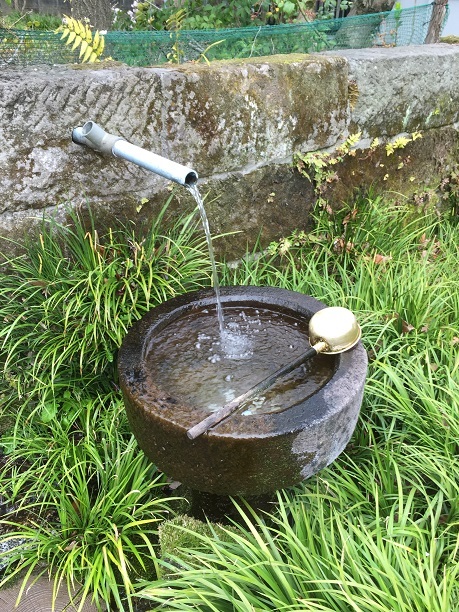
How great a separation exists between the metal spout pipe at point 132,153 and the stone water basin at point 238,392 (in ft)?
1.80

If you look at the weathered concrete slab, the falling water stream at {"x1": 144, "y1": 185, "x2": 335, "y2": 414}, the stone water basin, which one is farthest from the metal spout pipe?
the weathered concrete slab

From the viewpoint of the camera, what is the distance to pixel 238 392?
178 centimetres

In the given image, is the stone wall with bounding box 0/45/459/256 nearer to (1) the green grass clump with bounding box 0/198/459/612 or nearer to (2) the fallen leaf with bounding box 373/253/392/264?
(1) the green grass clump with bounding box 0/198/459/612

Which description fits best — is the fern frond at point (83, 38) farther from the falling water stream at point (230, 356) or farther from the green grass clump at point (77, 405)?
the falling water stream at point (230, 356)

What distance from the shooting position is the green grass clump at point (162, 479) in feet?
4.78

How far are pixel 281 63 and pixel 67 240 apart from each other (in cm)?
155

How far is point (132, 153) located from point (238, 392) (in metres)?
0.99

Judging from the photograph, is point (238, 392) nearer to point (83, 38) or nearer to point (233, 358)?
point (233, 358)

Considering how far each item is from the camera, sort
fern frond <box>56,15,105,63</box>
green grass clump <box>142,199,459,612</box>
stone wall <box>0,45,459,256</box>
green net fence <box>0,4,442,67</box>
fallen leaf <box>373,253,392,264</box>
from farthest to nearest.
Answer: fallen leaf <box>373,253,392,264</box> → green net fence <box>0,4,442,67</box> → fern frond <box>56,15,105,63</box> → stone wall <box>0,45,459,256</box> → green grass clump <box>142,199,459,612</box>

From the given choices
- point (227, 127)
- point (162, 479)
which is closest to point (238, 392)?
point (162, 479)

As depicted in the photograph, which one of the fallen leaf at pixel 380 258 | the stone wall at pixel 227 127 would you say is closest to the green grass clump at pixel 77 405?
the stone wall at pixel 227 127

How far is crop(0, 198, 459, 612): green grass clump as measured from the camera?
1.46m

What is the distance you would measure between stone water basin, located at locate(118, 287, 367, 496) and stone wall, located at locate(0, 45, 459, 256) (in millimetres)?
804

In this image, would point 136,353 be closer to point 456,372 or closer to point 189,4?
point 456,372
